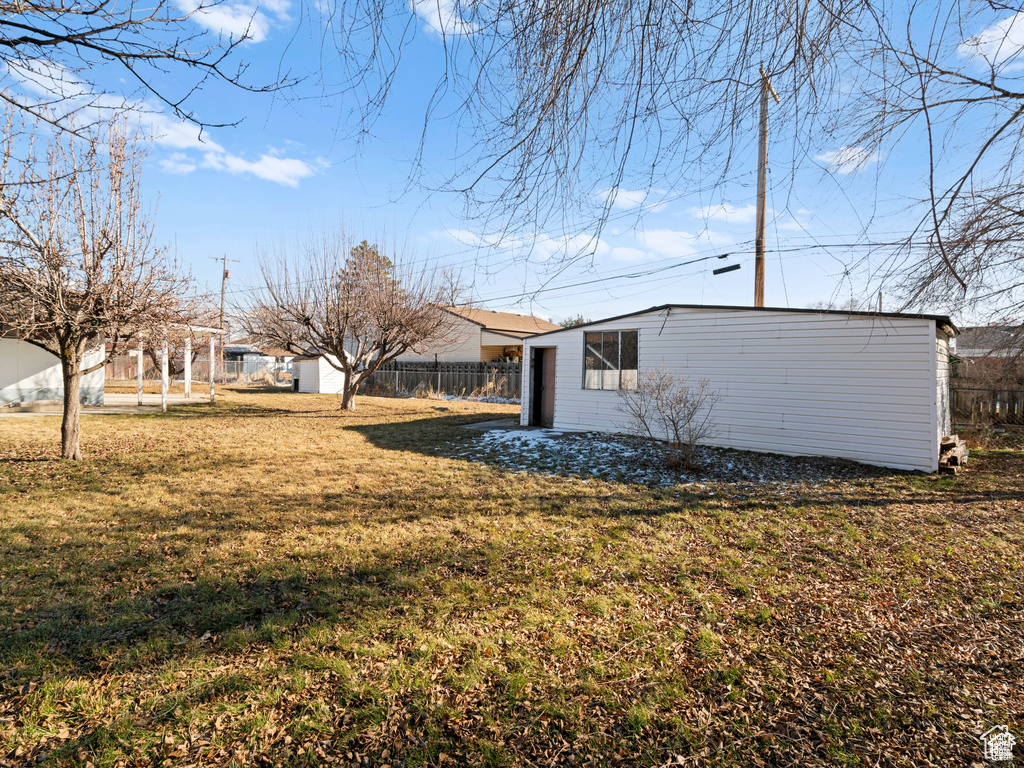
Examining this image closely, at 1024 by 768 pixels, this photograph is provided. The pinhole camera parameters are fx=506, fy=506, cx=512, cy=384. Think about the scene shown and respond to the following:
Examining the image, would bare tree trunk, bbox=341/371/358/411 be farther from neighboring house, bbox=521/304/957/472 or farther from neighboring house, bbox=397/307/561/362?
neighboring house, bbox=397/307/561/362

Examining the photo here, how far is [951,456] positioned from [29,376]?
863 inches

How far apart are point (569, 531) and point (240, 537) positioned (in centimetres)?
306

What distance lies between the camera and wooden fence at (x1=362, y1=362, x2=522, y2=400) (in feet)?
72.2

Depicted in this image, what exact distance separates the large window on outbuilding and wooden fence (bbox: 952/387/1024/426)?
28.7 feet

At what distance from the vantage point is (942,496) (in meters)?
6.59

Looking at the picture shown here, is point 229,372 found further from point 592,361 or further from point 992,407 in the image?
point 992,407

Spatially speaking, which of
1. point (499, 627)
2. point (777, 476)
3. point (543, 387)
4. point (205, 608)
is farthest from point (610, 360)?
point (205, 608)

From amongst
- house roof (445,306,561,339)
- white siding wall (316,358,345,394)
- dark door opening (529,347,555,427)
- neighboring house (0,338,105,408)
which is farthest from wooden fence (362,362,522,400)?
neighboring house (0,338,105,408)

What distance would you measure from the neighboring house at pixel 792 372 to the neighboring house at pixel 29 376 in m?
13.8

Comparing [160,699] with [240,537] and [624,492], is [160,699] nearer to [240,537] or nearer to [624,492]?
[240,537]

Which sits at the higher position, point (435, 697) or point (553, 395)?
point (553, 395)

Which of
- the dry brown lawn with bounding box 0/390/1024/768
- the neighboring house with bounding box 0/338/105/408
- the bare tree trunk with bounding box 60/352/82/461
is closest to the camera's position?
the dry brown lawn with bounding box 0/390/1024/768

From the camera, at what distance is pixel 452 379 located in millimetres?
24141

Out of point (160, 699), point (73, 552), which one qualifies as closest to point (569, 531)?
point (160, 699)
